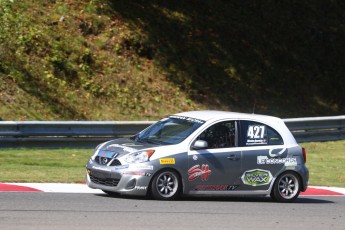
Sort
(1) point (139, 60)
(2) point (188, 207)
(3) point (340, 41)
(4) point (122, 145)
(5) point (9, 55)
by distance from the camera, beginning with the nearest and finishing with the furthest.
→ (2) point (188, 207)
(4) point (122, 145)
(5) point (9, 55)
(1) point (139, 60)
(3) point (340, 41)

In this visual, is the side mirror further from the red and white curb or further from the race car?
the red and white curb

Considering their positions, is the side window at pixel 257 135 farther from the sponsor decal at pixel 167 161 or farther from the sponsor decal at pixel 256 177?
the sponsor decal at pixel 167 161

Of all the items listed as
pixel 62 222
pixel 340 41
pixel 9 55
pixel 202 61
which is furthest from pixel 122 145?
pixel 340 41

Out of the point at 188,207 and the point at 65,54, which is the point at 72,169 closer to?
the point at 188,207

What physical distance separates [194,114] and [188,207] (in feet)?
7.31

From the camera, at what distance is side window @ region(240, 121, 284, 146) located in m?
14.8

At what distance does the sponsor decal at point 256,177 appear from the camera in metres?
14.6

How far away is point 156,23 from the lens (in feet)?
93.6

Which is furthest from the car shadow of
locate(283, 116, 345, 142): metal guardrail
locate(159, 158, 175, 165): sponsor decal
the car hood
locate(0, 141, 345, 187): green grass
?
locate(283, 116, 345, 142): metal guardrail

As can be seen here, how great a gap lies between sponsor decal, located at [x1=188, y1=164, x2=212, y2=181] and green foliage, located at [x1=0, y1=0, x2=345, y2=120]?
983cm

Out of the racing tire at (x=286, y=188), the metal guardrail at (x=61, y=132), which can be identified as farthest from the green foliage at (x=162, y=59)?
the racing tire at (x=286, y=188)

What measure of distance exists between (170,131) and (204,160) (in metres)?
0.87

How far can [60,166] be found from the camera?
734 inches

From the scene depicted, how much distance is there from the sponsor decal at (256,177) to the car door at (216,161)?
160 millimetres
